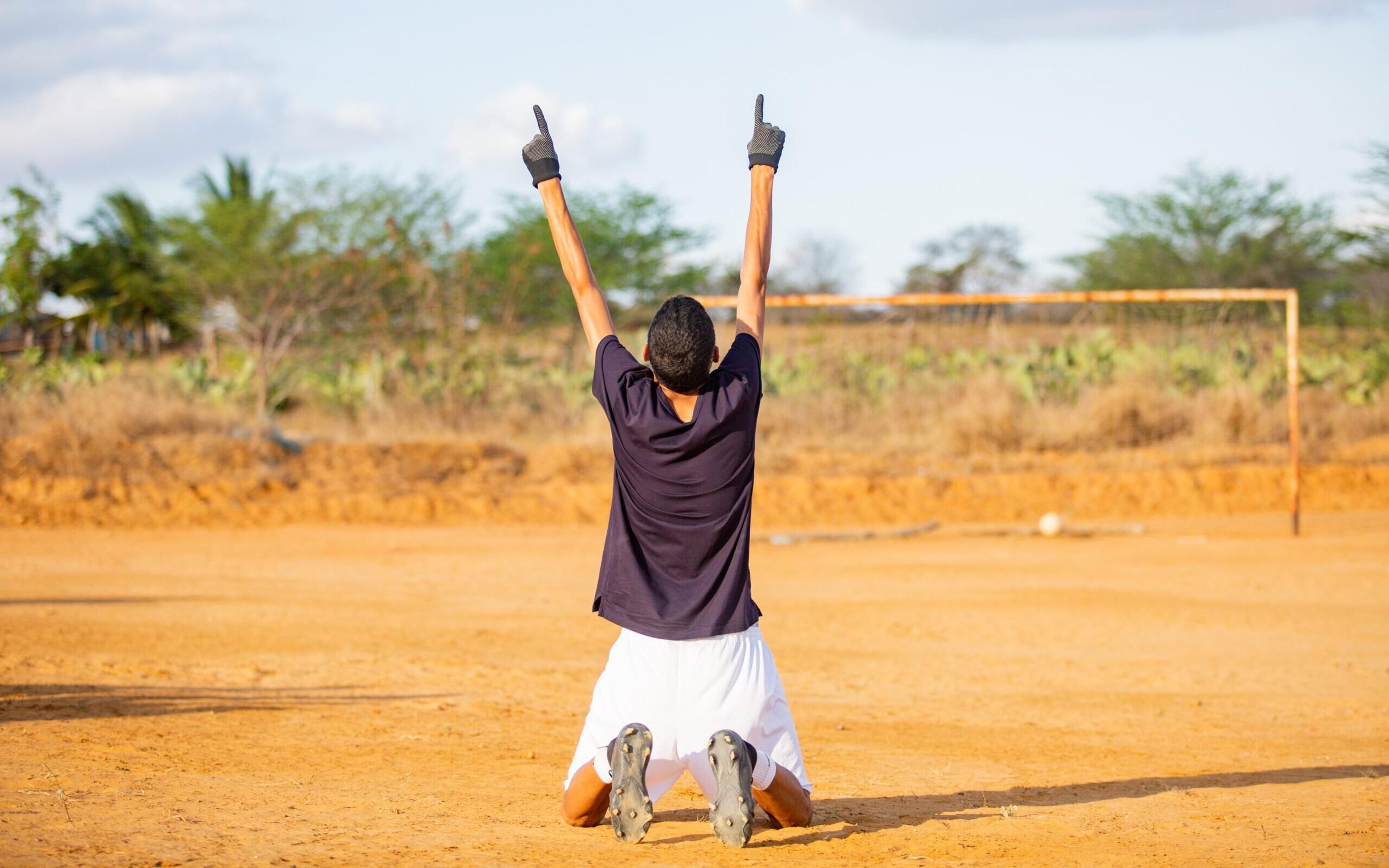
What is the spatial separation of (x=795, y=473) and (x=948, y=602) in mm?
8314

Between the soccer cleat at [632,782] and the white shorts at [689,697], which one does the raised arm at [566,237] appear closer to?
the white shorts at [689,697]

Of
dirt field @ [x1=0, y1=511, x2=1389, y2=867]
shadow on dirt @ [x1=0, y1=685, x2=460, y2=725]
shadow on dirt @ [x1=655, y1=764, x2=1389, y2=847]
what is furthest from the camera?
shadow on dirt @ [x1=0, y1=685, x2=460, y2=725]

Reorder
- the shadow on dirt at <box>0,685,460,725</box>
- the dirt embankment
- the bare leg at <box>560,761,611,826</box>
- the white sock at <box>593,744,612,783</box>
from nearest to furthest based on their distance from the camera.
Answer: the white sock at <box>593,744,612,783</box> → the bare leg at <box>560,761,611,826</box> → the shadow on dirt at <box>0,685,460,725</box> → the dirt embankment

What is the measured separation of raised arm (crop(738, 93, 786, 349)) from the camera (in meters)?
4.11

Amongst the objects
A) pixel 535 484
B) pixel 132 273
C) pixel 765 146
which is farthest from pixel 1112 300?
pixel 132 273

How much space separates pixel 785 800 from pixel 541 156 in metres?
2.33

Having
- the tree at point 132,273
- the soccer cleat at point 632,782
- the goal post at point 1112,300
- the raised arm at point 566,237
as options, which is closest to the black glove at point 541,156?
the raised arm at point 566,237

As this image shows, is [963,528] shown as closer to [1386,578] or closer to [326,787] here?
[1386,578]

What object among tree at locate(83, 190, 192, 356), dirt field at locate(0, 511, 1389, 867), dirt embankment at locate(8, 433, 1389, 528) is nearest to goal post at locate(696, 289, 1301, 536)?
dirt field at locate(0, 511, 1389, 867)

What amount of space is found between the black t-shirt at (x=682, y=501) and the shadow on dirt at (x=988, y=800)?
92 centimetres

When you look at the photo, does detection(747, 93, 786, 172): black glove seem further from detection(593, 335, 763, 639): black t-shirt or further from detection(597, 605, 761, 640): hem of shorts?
detection(597, 605, 761, 640): hem of shorts

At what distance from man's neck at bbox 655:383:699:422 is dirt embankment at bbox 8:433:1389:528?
13.9m

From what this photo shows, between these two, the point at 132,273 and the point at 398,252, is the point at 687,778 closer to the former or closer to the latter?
the point at 398,252


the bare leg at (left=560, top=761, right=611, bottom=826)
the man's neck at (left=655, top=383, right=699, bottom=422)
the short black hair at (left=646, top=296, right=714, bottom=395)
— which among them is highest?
the short black hair at (left=646, top=296, right=714, bottom=395)
